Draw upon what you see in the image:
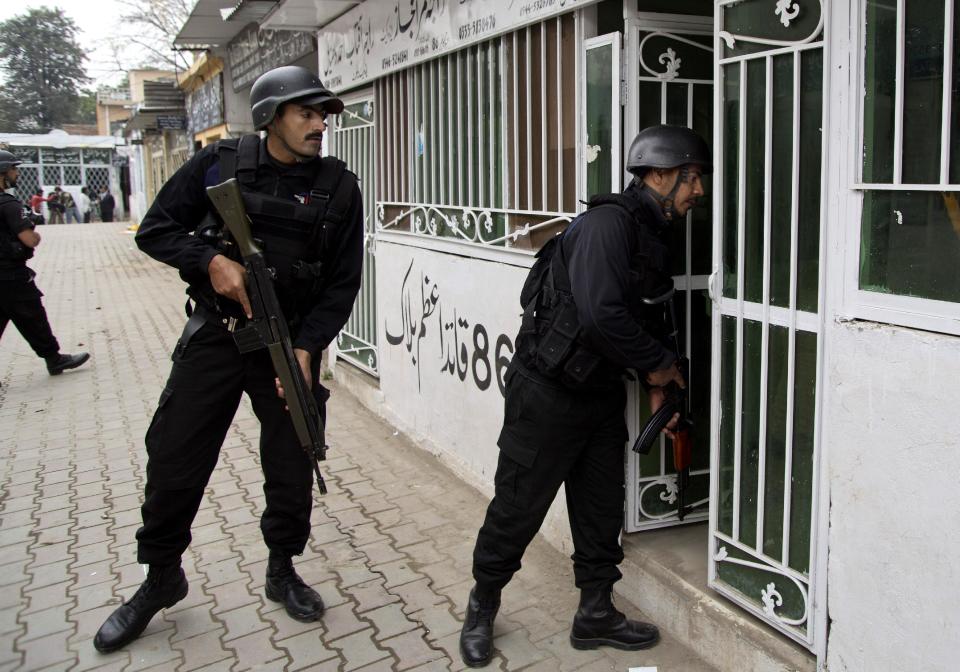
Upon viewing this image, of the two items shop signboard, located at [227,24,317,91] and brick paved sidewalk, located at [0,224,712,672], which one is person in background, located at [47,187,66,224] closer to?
shop signboard, located at [227,24,317,91]

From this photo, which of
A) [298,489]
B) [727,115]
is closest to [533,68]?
[727,115]

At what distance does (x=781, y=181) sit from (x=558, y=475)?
1.21 meters

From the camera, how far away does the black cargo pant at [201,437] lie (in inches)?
123

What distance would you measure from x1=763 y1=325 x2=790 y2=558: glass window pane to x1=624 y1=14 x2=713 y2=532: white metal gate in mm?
684

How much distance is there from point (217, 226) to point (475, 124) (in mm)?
1907

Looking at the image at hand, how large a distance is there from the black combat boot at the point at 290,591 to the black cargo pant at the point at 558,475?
745 millimetres

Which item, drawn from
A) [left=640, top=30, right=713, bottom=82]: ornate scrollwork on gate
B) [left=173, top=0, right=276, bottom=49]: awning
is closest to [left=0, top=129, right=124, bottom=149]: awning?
[left=173, top=0, right=276, bottom=49]: awning

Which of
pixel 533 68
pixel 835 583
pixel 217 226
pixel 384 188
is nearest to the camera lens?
pixel 835 583

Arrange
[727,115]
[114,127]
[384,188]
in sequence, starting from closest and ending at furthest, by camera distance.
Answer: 1. [727,115]
2. [384,188]
3. [114,127]

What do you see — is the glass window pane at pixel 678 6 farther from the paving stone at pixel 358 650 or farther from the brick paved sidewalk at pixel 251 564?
the paving stone at pixel 358 650

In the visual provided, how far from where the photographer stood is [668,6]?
10.7ft

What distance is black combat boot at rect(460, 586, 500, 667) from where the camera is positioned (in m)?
3.03

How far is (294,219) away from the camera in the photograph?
10.2 ft

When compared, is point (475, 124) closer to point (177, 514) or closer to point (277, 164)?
point (277, 164)
